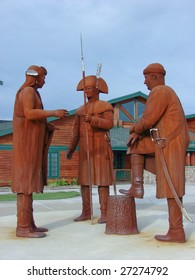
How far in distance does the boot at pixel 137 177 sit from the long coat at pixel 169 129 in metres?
0.36

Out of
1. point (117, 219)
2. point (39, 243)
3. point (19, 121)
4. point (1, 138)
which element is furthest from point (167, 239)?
point (1, 138)

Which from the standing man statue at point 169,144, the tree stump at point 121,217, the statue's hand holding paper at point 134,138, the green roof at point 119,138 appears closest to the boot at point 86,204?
the tree stump at point 121,217

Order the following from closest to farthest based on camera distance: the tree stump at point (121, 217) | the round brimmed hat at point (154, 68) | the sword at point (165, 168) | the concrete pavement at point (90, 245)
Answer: the concrete pavement at point (90, 245) → the sword at point (165, 168) → the round brimmed hat at point (154, 68) → the tree stump at point (121, 217)

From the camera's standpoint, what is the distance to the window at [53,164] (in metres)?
20.9

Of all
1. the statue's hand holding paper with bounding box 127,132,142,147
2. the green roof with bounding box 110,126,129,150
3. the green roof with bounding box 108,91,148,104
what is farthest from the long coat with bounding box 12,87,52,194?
the green roof with bounding box 108,91,148,104

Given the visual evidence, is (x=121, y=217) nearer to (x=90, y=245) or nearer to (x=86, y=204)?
(x=90, y=245)

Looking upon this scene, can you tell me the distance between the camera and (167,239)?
450cm

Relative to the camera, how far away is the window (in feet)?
68.4

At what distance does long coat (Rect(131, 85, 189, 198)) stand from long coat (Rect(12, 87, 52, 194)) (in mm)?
1362

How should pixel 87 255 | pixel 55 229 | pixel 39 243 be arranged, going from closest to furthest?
pixel 87 255, pixel 39 243, pixel 55 229

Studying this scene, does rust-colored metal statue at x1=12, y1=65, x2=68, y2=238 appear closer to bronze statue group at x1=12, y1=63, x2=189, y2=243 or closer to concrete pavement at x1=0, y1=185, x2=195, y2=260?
bronze statue group at x1=12, y1=63, x2=189, y2=243

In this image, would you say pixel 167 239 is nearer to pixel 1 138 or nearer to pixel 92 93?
pixel 92 93

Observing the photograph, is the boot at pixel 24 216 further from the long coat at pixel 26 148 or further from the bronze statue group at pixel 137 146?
the long coat at pixel 26 148
